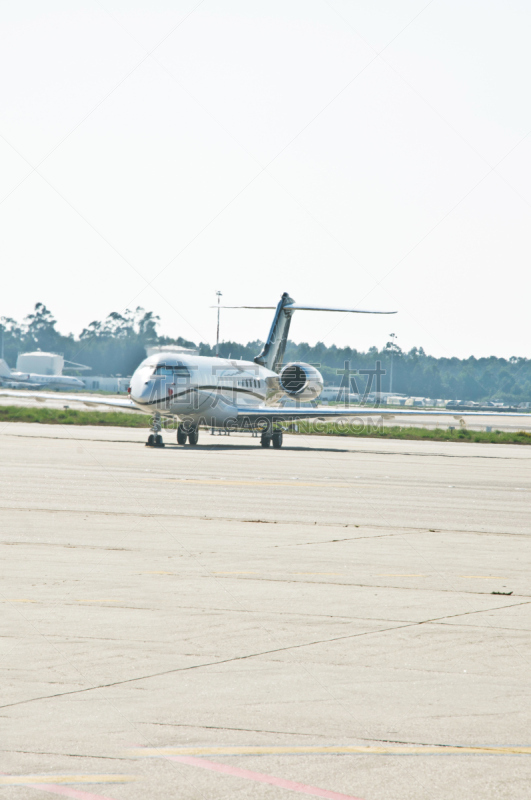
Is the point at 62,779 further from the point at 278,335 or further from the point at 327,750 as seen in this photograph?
the point at 278,335

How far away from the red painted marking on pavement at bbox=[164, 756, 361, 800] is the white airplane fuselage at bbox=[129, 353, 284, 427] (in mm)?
31727

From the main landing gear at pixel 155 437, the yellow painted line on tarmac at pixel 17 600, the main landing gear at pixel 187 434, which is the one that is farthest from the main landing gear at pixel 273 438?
the yellow painted line on tarmac at pixel 17 600

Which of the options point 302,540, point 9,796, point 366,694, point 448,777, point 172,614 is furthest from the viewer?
point 302,540

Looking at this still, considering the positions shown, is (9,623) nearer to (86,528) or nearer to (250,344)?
(86,528)

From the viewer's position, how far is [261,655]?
24.1 ft

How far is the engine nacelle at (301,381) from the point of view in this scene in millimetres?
47781

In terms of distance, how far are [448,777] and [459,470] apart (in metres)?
28.0

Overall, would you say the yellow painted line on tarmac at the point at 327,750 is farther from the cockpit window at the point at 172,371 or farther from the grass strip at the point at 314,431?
the grass strip at the point at 314,431

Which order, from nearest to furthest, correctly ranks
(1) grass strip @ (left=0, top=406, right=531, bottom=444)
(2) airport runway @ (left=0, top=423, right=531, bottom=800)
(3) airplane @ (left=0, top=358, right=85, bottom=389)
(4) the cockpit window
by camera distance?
(2) airport runway @ (left=0, top=423, right=531, bottom=800) → (4) the cockpit window → (1) grass strip @ (left=0, top=406, right=531, bottom=444) → (3) airplane @ (left=0, top=358, right=85, bottom=389)

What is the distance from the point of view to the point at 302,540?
Result: 1441 cm

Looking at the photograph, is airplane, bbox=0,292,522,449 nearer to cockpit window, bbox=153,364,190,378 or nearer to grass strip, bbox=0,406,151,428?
cockpit window, bbox=153,364,190,378

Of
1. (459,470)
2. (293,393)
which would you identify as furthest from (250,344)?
(459,470)

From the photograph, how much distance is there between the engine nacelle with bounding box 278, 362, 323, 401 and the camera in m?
47.8

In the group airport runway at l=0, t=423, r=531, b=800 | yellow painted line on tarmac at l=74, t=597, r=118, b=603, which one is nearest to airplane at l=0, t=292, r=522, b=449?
airport runway at l=0, t=423, r=531, b=800
